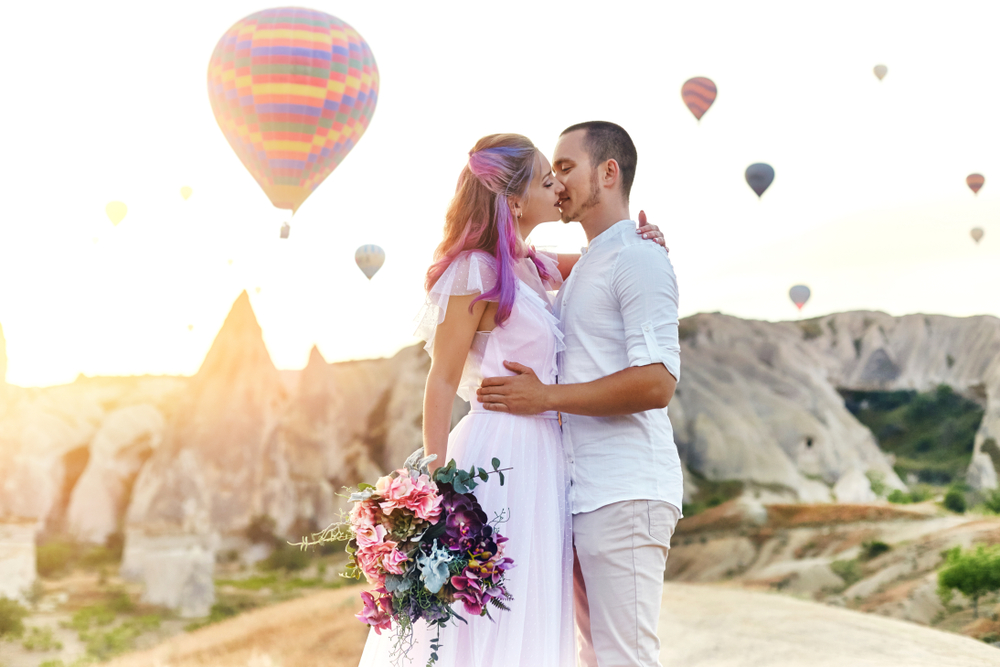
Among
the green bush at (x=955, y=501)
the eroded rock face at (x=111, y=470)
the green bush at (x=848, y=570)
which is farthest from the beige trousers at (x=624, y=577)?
the eroded rock face at (x=111, y=470)

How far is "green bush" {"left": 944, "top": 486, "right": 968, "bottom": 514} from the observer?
94.3 ft

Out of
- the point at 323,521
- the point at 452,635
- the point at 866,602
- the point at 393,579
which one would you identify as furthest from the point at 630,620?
the point at 323,521

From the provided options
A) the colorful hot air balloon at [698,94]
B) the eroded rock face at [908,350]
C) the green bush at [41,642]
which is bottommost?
the green bush at [41,642]

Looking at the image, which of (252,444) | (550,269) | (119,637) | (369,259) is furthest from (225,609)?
(550,269)

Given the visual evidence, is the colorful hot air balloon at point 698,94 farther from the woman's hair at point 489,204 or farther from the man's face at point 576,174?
the woman's hair at point 489,204

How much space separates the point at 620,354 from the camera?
3016 millimetres

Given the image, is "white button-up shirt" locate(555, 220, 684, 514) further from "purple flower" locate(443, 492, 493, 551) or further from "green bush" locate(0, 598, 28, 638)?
"green bush" locate(0, 598, 28, 638)

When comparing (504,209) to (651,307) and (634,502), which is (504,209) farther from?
(634,502)

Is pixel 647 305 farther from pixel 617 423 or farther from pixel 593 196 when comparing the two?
pixel 593 196

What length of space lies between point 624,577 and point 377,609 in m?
0.75

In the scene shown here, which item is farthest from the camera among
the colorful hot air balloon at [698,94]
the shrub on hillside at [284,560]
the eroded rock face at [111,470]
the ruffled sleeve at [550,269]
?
the eroded rock face at [111,470]

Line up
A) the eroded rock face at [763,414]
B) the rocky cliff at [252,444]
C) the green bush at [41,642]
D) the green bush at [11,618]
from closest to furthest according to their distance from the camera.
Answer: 1. the green bush at [11,618]
2. the green bush at [41,642]
3. the eroded rock face at [763,414]
4. the rocky cliff at [252,444]

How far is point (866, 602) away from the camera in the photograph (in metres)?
21.7

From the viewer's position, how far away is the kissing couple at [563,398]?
2877 millimetres
